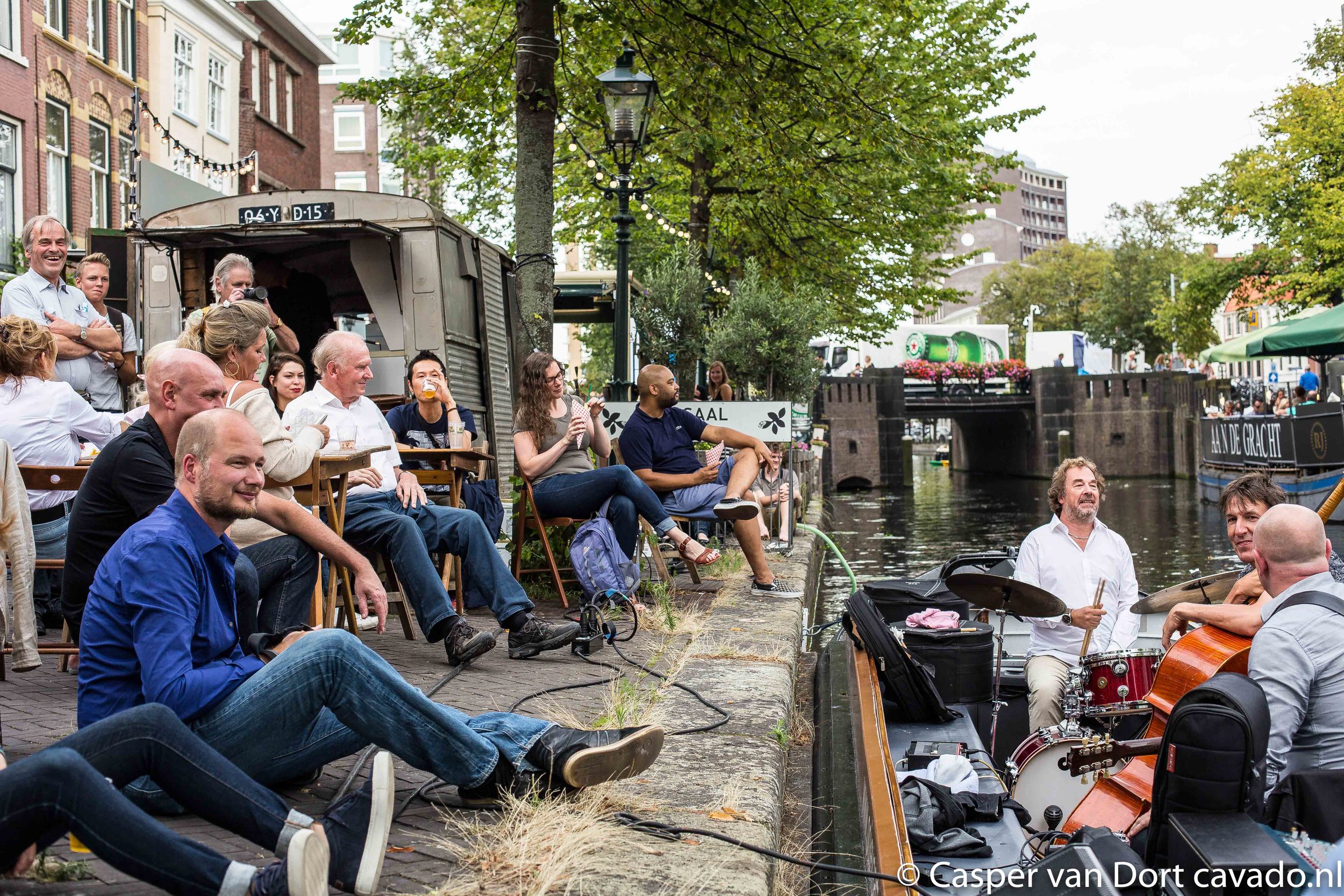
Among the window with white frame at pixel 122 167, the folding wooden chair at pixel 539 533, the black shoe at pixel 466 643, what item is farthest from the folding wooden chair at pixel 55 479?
the window with white frame at pixel 122 167

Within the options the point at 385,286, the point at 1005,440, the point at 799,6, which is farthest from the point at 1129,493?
the point at 385,286

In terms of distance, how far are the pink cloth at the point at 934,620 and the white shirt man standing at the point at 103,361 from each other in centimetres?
455

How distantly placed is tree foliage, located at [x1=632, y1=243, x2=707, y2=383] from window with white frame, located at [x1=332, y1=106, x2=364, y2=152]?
1306 inches

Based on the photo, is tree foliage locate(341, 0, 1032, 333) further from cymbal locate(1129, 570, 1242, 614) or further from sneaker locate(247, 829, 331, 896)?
sneaker locate(247, 829, 331, 896)

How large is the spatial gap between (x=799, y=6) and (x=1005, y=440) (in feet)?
142

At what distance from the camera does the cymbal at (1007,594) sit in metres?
5.46

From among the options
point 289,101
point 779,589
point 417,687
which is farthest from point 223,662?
point 289,101

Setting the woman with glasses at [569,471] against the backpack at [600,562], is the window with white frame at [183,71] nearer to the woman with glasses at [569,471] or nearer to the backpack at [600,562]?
the woman with glasses at [569,471]

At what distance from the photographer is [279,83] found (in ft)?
91.0

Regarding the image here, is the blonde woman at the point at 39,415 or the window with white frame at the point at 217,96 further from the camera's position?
the window with white frame at the point at 217,96

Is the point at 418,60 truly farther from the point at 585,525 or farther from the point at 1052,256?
the point at 1052,256

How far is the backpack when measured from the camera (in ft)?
20.7

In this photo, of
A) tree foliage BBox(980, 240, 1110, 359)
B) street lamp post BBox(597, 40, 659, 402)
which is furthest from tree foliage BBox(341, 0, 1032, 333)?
tree foliage BBox(980, 240, 1110, 359)

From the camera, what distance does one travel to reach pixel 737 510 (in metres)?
7.41
